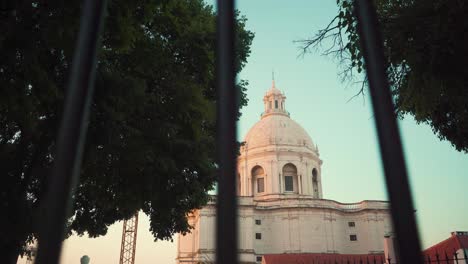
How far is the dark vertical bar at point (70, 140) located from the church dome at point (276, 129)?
172ft

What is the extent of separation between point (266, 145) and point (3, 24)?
50745mm

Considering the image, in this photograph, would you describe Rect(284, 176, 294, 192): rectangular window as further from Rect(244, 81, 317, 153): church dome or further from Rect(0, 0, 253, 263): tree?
Rect(0, 0, 253, 263): tree

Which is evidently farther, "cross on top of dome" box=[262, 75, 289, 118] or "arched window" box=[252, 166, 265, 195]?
"cross on top of dome" box=[262, 75, 289, 118]

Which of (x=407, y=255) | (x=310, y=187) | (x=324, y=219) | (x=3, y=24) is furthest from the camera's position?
(x=310, y=187)

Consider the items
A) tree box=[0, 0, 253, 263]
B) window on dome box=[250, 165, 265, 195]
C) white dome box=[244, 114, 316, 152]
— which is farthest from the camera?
white dome box=[244, 114, 316, 152]

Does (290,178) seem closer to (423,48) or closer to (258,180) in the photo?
(258,180)

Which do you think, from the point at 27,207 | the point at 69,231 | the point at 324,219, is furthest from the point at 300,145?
the point at 27,207

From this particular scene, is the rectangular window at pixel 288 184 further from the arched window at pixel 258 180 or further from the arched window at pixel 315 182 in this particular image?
the arched window at pixel 315 182

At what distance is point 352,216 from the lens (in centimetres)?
5234

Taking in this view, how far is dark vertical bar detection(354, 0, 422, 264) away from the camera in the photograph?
1.77m

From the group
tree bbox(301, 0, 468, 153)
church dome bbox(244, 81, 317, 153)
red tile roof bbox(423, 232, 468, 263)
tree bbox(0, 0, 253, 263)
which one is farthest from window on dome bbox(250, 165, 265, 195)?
tree bbox(301, 0, 468, 153)

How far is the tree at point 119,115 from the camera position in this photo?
277 inches

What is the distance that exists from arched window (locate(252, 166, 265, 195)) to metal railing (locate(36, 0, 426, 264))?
52.8 meters

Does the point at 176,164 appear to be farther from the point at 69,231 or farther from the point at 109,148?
the point at 69,231
